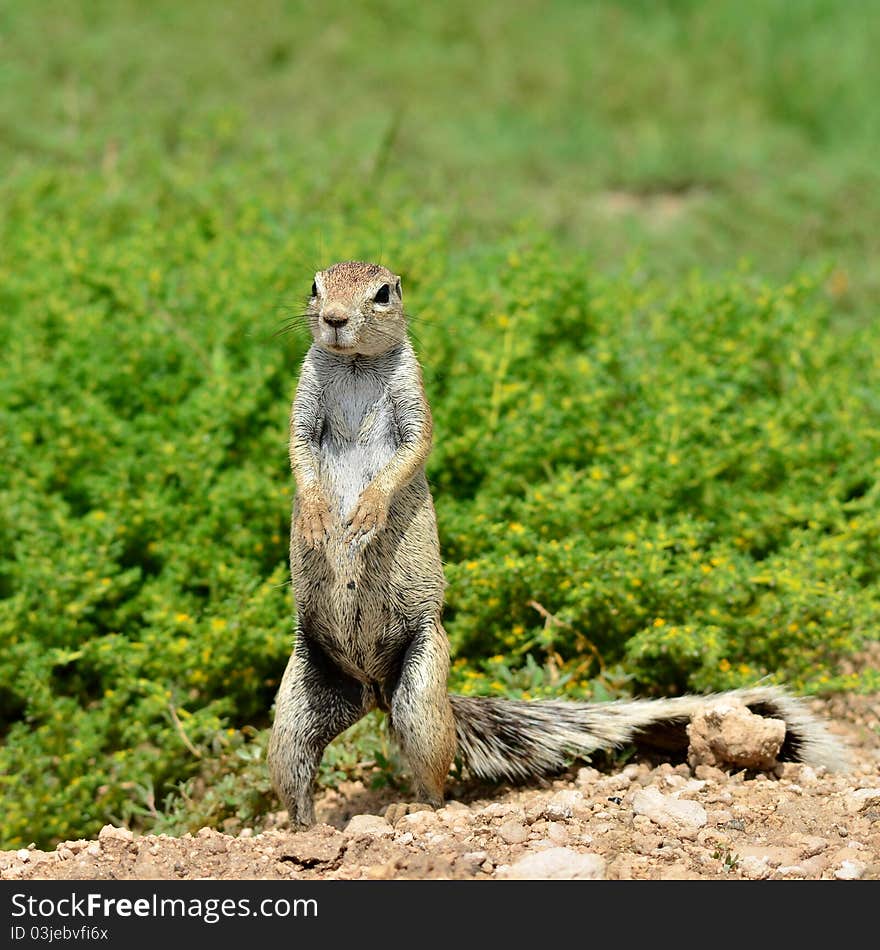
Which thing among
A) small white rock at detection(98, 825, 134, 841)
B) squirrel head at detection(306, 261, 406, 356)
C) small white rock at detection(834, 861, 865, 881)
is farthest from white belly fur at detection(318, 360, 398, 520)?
small white rock at detection(834, 861, 865, 881)

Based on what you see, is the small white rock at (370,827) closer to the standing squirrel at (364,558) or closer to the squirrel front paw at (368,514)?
the standing squirrel at (364,558)

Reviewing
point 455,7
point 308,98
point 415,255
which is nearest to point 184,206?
point 415,255

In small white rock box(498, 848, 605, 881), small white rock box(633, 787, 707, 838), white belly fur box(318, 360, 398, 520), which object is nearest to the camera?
small white rock box(498, 848, 605, 881)

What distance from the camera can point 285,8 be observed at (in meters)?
11.4

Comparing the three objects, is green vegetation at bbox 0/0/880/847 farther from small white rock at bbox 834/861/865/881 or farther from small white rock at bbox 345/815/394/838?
small white rock at bbox 834/861/865/881

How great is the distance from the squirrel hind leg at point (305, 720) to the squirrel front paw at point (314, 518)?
388 millimetres

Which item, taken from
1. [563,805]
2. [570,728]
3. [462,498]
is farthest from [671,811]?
[462,498]

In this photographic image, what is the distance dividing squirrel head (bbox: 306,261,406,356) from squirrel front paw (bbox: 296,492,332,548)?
0.40 metres

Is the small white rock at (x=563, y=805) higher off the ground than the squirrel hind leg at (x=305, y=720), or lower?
lower

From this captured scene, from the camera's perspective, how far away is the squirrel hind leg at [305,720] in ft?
12.7

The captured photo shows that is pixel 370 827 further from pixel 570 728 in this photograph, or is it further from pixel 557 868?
pixel 570 728

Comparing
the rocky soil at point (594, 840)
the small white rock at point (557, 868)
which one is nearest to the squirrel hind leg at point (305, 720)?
the rocky soil at point (594, 840)

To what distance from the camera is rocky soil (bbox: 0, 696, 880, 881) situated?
326 centimetres

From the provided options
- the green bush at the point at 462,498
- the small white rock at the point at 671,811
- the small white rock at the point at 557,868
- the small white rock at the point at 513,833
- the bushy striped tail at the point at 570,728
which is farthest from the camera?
the green bush at the point at 462,498
